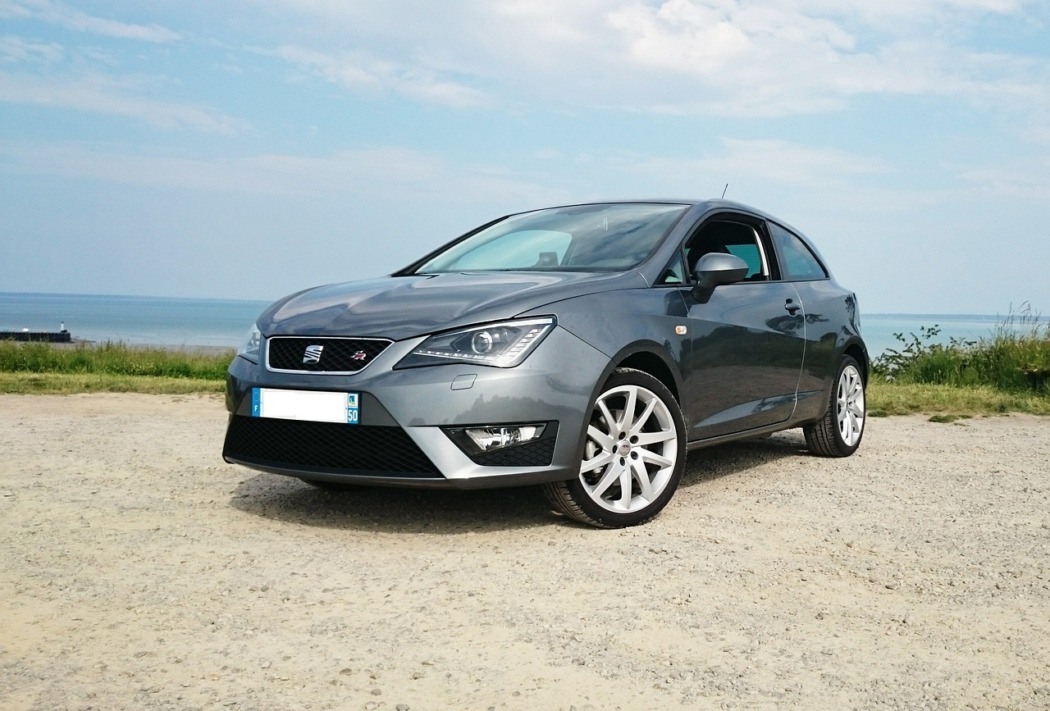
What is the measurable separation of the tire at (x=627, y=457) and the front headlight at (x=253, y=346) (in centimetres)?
152

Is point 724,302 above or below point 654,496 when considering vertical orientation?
above

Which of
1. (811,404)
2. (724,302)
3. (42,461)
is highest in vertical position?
(724,302)

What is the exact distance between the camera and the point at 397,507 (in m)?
5.46

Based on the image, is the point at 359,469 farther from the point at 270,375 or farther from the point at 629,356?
the point at 629,356

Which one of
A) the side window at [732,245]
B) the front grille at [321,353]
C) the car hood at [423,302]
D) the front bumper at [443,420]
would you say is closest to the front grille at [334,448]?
the front bumper at [443,420]

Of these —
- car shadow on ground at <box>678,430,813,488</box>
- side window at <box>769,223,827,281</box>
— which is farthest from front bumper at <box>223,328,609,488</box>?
side window at <box>769,223,827,281</box>

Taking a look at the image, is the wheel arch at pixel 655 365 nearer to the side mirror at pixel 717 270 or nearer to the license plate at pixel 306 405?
the side mirror at pixel 717 270

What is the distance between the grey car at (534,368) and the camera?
15.0 feet

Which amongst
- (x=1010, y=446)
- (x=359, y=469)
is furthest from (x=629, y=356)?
(x=1010, y=446)

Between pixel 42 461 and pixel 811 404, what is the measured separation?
Result: 4.95 m

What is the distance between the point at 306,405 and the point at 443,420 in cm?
66

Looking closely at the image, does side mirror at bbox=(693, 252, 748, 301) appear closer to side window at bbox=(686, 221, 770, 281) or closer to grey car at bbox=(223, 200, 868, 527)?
grey car at bbox=(223, 200, 868, 527)

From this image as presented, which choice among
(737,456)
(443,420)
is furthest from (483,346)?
(737,456)

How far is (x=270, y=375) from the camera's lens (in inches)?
193
